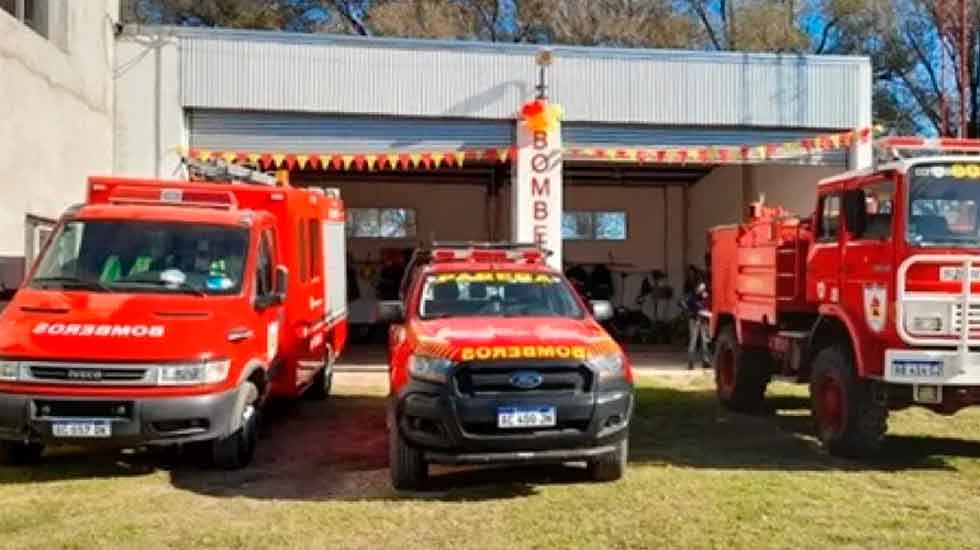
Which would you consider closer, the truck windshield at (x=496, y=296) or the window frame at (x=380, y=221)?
the truck windshield at (x=496, y=296)

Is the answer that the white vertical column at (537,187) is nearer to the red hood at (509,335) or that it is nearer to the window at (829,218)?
the window at (829,218)

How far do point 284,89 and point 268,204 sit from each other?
6186 mm

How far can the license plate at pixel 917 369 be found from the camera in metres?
7.85

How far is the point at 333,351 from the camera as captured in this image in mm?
12758

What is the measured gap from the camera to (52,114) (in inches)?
521

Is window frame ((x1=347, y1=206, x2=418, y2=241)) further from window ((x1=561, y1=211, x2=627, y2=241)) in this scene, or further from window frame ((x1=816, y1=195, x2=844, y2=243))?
window frame ((x1=816, y1=195, x2=844, y2=243))

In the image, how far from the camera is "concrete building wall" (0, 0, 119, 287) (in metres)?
11.9

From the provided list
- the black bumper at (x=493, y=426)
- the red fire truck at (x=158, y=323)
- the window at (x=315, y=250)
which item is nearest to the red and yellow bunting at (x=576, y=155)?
the window at (x=315, y=250)

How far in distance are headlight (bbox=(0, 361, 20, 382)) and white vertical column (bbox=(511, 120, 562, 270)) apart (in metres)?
9.44

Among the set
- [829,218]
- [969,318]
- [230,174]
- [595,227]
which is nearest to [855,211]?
[829,218]

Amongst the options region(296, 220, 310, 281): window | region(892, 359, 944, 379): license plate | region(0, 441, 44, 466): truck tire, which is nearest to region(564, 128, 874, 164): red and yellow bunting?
region(296, 220, 310, 281): window

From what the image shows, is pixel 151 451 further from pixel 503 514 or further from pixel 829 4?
pixel 829 4

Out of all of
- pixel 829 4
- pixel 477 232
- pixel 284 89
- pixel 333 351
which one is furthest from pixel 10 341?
pixel 829 4

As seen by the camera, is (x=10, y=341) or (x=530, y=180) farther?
(x=530, y=180)
